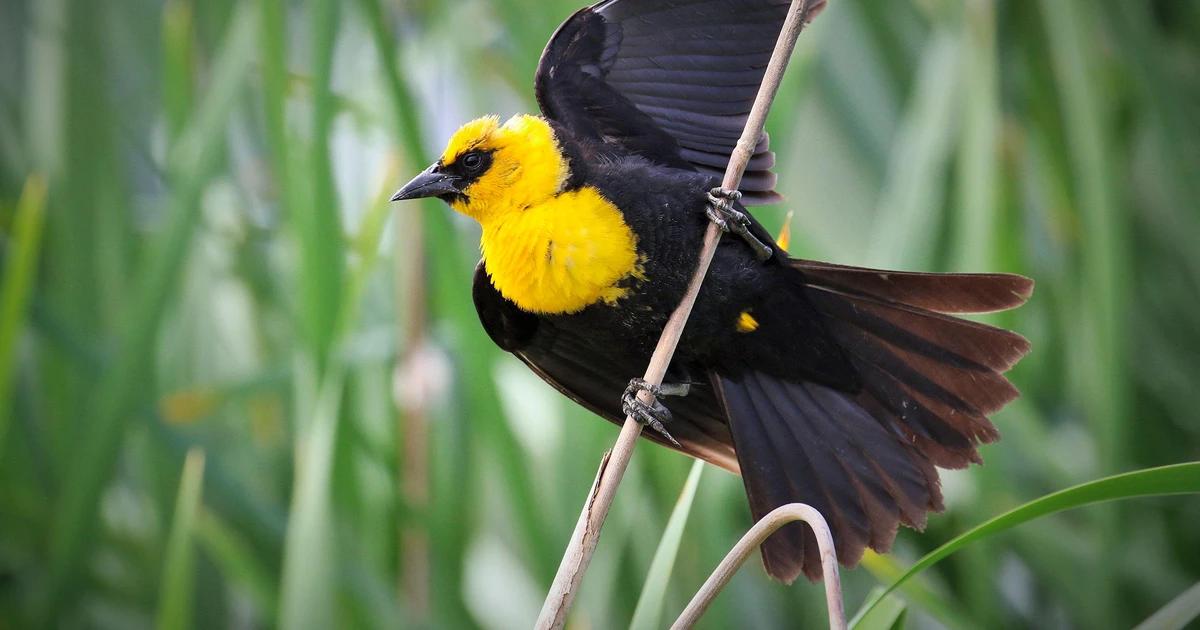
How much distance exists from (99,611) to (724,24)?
188 cm

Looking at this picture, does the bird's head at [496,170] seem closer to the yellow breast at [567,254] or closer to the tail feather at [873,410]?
the yellow breast at [567,254]

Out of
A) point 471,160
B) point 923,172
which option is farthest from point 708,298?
point 923,172

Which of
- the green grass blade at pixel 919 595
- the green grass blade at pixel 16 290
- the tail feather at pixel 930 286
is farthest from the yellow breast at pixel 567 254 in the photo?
the green grass blade at pixel 16 290

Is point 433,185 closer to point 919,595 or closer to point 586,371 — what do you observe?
point 586,371

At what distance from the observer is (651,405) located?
1404mm

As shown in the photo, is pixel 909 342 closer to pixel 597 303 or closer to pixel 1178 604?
pixel 597 303

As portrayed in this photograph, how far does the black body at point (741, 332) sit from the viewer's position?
147 centimetres

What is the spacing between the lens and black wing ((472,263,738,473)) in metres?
1.60

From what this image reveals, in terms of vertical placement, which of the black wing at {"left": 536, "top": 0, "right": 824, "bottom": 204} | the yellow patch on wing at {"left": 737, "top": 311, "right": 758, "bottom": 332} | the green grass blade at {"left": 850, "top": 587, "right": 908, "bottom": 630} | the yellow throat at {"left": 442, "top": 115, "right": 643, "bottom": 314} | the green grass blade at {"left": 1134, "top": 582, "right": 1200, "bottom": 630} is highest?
the black wing at {"left": 536, "top": 0, "right": 824, "bottom": 204}

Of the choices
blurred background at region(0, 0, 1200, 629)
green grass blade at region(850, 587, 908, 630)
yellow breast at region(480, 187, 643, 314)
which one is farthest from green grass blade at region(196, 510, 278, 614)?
green grass blade at region(850, 587, 908, 630)

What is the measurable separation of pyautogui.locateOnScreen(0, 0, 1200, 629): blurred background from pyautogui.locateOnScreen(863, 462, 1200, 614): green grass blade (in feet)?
2.24

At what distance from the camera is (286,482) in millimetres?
2527

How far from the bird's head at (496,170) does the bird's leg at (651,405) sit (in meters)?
0.30

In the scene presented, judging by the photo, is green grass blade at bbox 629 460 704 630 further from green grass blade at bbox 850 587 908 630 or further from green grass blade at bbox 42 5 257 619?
green grass blade at bbox 42 5 257 619
